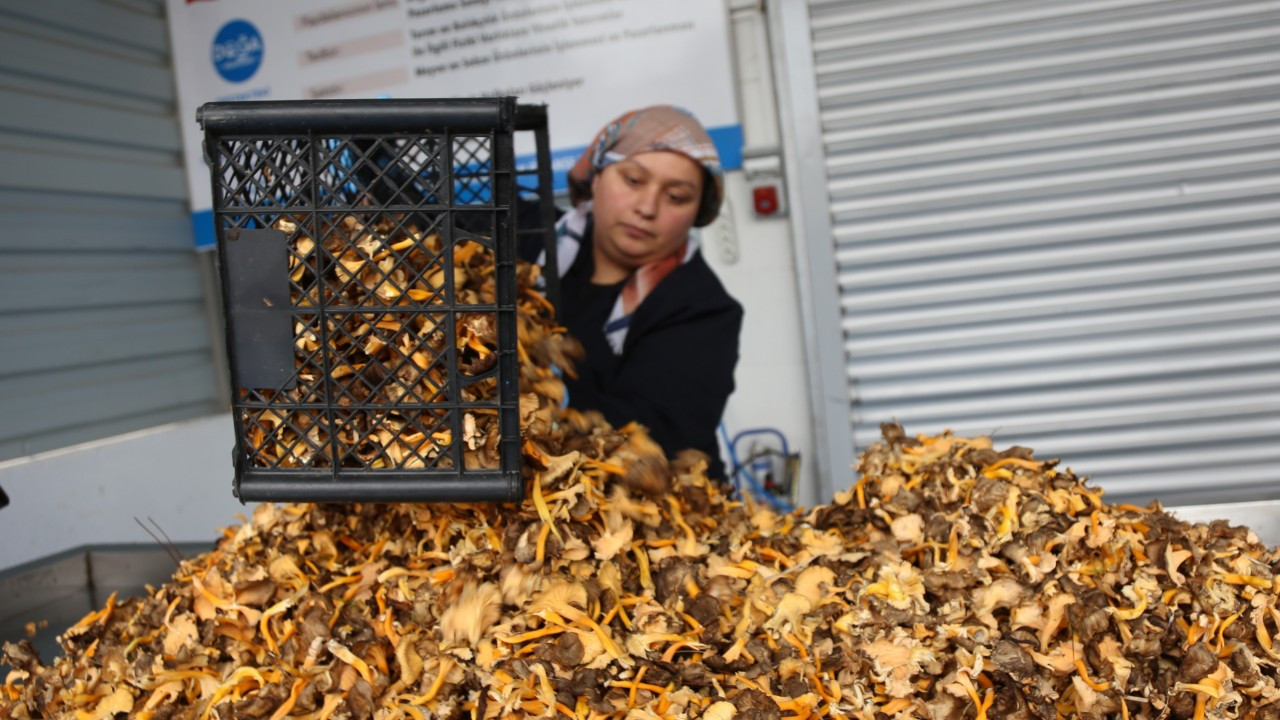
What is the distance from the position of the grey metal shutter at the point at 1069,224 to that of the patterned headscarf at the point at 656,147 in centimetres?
97

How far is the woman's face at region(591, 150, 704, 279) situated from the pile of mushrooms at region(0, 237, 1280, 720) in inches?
59.4

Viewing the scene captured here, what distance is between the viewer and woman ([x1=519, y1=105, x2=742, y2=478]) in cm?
283

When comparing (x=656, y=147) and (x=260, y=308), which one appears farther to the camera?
(x=656, y=147)

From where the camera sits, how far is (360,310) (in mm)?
Answer: 1181

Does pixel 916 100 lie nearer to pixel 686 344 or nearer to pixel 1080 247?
pixel 1080 247

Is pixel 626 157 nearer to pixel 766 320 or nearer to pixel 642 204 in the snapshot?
pixel 642 204

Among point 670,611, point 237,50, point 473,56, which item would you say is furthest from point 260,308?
point 237,50

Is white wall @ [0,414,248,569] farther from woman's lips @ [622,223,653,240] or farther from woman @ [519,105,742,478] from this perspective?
woman's lips @ [622,223,653,240]

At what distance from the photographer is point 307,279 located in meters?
1.25

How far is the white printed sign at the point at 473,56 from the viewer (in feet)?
12.6

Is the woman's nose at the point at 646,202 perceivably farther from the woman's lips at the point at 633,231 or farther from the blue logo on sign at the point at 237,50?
the blue logo on sign at the point at 237,50

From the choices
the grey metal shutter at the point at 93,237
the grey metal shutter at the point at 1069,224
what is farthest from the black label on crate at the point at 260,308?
the grey metal shutter at the point at 1069,224

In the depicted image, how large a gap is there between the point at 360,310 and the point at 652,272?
1965 millimetres

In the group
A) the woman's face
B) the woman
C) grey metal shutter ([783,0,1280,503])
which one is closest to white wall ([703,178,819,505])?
grey metal shutter ([783,0,1280,503])
